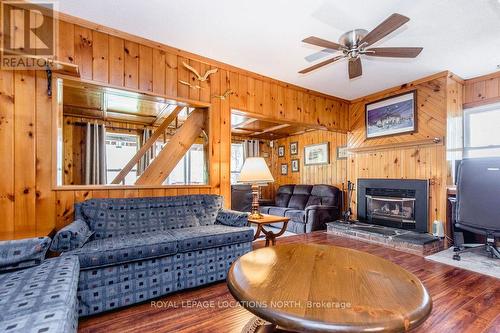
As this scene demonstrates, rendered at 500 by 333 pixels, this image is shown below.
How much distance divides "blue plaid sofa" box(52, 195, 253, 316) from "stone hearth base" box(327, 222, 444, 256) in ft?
7.30

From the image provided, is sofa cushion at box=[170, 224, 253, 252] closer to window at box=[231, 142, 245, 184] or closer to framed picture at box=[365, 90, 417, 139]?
framed picture at box=[365, 90, 417, 139]

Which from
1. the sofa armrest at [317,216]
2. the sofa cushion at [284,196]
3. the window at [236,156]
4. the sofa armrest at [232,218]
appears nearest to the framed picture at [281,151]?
the window at [236,156]

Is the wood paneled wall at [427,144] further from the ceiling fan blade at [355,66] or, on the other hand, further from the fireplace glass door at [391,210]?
the ceiling fan blade at [355,66]

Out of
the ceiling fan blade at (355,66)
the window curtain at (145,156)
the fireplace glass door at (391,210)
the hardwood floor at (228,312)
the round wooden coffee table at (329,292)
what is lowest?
the hardwood floor at (228,312)

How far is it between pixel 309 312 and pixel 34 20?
126 inches

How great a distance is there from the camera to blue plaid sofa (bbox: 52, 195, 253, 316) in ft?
6.06

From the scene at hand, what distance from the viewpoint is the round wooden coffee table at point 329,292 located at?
880 millimetres

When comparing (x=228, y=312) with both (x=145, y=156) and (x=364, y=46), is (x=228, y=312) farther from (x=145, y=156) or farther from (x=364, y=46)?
(x=145, y=156)

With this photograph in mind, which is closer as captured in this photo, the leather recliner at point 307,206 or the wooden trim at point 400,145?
the wooden trim at point 400,145

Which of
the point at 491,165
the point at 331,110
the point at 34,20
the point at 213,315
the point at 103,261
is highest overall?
the point at 34,20

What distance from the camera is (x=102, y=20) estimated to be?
2.45 metres

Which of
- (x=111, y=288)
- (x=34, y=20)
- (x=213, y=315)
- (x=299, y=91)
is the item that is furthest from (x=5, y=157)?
(x=299, y=91)

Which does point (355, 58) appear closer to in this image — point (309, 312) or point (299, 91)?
point (299, 91)

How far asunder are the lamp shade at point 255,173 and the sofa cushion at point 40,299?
70.9 inches
